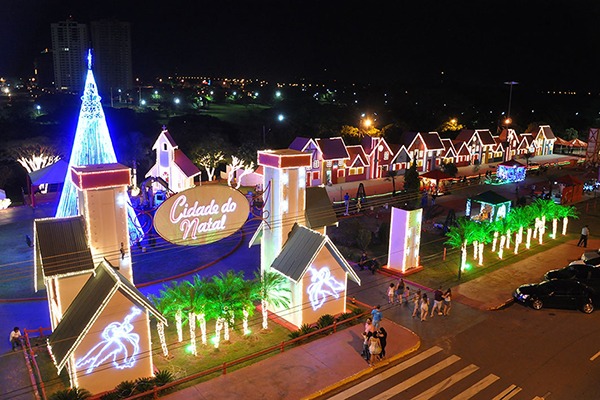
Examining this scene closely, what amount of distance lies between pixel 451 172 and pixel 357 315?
122ft

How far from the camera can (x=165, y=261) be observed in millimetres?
25938

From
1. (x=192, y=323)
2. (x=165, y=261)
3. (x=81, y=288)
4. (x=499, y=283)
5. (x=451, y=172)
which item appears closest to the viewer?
(x=81, y=288)

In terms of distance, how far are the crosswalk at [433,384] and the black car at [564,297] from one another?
643cm

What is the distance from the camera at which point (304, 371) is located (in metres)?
15.6

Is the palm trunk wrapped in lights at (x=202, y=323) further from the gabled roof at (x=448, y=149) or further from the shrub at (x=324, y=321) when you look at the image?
the gabled roof at (x=448, y=149)

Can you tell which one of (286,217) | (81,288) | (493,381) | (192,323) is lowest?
(493,381)

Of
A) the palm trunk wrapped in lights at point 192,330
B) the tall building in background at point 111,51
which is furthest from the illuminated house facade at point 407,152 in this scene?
the tall building in background at point 111,51

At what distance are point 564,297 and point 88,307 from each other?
62.5ft

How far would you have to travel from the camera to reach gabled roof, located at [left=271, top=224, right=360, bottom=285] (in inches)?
708

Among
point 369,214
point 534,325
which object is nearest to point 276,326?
point 534,325

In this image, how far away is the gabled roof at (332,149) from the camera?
47.1 m

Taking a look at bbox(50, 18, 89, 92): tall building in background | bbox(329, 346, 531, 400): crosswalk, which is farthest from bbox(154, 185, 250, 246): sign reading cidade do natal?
bbox(50, 18, 89, 92): tall building in background

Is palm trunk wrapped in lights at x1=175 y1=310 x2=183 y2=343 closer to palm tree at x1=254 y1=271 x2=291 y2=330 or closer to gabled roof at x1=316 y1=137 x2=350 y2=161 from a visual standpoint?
palm tree at x1=254 y1=271 x2=291 y2=330

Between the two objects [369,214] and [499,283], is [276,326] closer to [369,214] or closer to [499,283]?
[499,283]
